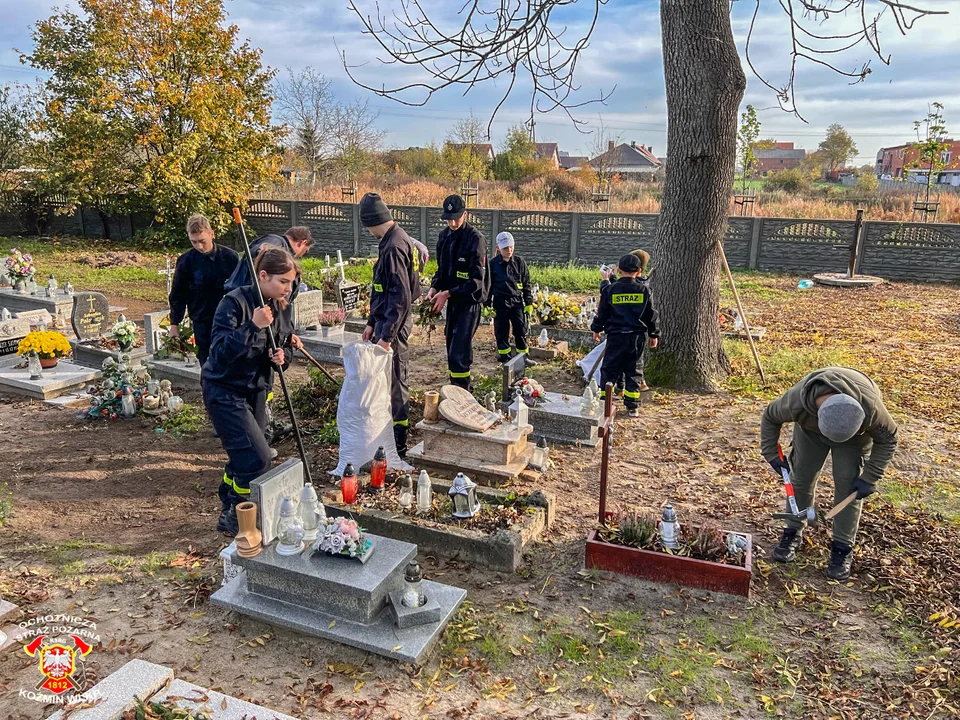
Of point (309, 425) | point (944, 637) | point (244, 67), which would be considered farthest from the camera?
point (244, 67)

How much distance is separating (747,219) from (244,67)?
15.9m

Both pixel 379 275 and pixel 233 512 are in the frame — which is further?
pixel 379 275

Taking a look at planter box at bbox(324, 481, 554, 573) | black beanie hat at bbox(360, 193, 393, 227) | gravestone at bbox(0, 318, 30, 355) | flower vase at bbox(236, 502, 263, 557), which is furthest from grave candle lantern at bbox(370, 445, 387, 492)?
gravestone at bbox(0, 318, 30, 355)

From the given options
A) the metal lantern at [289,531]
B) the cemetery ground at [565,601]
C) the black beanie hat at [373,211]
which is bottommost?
the cemetery ground at [565,601]

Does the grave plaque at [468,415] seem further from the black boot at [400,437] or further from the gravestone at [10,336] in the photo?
the gravestone at [10,336]

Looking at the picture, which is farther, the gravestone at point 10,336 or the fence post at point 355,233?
the fence post at point 355,233

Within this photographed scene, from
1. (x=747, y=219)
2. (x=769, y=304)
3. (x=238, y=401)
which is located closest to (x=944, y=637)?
(x=238, y=401)

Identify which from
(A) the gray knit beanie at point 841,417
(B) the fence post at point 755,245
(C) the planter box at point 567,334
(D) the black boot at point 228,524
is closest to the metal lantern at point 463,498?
(D) the black boot at point 228,524

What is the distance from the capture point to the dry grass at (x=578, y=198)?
24.0 m

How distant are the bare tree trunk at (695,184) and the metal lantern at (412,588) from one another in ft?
18.5

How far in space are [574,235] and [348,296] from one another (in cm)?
944

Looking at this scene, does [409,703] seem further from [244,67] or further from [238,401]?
[244,67]

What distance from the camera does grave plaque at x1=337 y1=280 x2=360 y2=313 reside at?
464 inches

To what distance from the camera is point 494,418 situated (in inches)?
250
